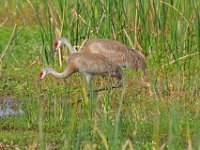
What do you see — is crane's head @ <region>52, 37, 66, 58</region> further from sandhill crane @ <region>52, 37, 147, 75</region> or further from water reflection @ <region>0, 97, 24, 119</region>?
water reflection @ <region>0, 97, 24, 119</region>

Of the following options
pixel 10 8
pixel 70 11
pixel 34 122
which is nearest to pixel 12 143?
pixel 34 122

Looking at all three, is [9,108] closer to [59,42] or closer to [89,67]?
[89,67]

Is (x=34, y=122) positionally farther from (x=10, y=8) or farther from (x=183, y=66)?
(x=10, y=8)

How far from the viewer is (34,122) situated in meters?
7.28

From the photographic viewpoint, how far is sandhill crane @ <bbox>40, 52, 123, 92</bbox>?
895 cm

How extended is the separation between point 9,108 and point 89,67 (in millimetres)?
1030

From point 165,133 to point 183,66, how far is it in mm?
3223

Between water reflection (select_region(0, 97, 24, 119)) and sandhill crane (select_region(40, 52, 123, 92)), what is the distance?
1.71ft

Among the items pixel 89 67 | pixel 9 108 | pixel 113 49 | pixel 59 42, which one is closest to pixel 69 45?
pixel 59 42

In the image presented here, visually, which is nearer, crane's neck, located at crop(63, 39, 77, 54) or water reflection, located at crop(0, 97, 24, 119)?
water reflection, located at crop(0, 97, 24, 119)

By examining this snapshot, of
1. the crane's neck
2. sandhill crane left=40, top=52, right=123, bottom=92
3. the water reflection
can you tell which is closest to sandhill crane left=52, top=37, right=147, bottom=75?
the crane's neck

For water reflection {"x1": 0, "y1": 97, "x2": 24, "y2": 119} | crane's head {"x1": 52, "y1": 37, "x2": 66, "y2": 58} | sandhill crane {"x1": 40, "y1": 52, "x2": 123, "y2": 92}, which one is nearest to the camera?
water reflection {"x1": 0, "y1": 97, "x2": 24, "y2": 119}

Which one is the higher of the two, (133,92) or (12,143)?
(133,92)

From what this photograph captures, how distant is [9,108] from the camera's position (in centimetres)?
853
